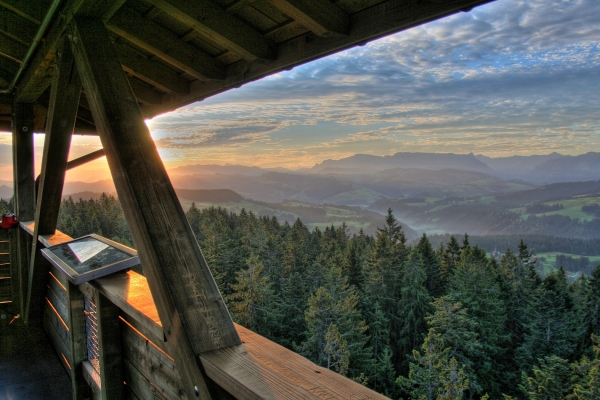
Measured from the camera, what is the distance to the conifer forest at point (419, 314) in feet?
73.2

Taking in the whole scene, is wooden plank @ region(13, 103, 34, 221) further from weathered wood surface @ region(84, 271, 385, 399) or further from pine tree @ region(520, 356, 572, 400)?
pine tree @ region(520, 356, 572, 400)

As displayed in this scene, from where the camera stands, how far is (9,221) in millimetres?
4219

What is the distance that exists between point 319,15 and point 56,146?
2.09 metres

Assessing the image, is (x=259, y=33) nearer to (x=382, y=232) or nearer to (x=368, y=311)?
(x=368, y=311)

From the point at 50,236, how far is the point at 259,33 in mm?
2438

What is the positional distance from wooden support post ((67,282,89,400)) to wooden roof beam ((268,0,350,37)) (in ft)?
7.09

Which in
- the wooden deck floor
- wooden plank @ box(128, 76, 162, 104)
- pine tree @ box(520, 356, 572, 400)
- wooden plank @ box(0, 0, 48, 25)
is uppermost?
wooden plank @ box(0, 0, 48, 25)

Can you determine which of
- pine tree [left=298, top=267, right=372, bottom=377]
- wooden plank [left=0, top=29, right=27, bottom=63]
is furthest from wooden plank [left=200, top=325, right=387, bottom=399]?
pine tree [left=298, top=267, right=372, bottom=377]

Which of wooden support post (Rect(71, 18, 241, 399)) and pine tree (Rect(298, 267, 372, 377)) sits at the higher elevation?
wooden support post (Rect(71, 18, 241, 399))

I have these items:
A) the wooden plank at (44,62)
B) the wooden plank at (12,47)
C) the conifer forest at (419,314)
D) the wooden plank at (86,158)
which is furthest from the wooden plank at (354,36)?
the conifer forest at (419,314)

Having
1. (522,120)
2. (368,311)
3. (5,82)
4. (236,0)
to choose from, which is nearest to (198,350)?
(236,0)

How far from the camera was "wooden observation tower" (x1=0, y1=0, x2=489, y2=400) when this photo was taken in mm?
1118

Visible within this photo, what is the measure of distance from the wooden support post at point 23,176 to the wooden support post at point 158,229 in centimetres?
308

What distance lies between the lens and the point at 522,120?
156500 millimetres
